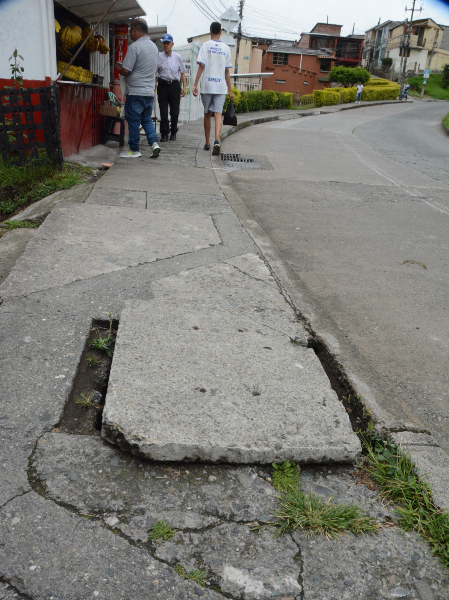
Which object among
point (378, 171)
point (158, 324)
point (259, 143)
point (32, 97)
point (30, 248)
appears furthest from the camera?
point (259, 143)

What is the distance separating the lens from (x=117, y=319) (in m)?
2.53

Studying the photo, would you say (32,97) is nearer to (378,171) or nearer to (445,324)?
(445,324)

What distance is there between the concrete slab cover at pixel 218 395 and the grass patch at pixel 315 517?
17 cm

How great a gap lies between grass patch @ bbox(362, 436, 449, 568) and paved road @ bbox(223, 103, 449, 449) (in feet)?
0.86

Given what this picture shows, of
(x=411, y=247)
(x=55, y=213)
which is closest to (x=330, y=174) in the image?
(x=411, y=247)

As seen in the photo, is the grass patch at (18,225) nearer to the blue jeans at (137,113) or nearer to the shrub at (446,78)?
the blue jeans at (137,113)

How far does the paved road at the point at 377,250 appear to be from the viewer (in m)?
2.45

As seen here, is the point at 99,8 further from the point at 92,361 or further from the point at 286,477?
the point at 286,477

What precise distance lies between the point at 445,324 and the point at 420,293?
490 mm

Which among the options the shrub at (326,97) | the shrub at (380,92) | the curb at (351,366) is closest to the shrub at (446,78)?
the shrub at (380,92)

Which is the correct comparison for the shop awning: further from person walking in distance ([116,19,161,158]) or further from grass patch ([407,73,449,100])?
grass patch ([407,73,449,100])

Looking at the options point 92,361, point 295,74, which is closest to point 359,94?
point 295,74

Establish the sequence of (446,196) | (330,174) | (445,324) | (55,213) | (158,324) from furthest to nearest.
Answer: (330,174) → (446,196) → (55,213) → (445,324) → (158,324)

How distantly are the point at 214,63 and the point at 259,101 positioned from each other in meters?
17.6
